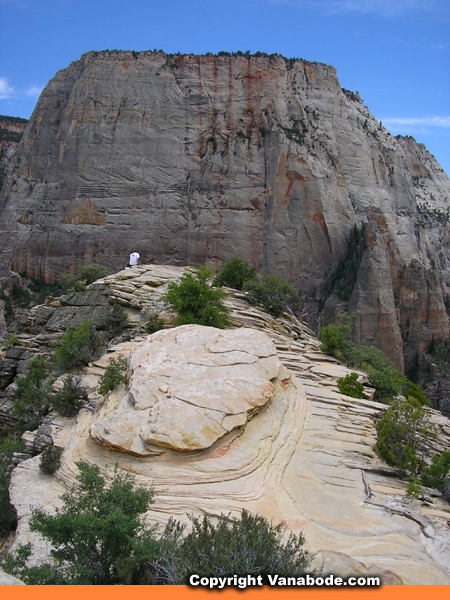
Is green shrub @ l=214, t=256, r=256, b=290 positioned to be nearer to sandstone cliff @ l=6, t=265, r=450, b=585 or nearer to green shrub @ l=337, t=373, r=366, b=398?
green shrub @ l=337, t=373, r=366, b=398

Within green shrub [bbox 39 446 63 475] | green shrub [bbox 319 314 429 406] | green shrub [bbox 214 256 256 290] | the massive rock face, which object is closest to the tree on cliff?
green shrub [bbox 39 446 63 475]

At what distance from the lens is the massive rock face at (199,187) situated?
4997 centimetres

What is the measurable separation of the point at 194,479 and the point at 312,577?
13.2ft

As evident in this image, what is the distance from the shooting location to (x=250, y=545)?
7.16 meters

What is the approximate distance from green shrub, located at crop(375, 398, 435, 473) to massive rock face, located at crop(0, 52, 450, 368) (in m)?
33.9

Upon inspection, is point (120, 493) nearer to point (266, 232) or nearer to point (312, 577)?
point (312, 577)

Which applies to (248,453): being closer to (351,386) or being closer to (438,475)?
(438,475)

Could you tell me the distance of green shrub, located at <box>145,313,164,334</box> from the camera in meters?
19.6

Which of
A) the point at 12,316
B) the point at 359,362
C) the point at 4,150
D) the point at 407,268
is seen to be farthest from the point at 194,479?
the point at 4,150

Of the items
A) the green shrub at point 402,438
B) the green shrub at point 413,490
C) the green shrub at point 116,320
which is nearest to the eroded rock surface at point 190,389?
the green shrub at point 402,438

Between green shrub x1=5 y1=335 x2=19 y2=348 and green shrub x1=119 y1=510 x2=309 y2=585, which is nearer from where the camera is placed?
green shrub x1=119 y1=510 x2=309 y2=585

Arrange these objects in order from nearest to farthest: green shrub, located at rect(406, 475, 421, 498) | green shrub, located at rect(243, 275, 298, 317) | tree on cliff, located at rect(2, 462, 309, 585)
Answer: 1. tree on cliff, located at rect(2, 462, 309, 585)
2. green shrub, located at rect(406, 475, 421, 498)
3. green shrub, located at rect(243, 275, 298, 317)

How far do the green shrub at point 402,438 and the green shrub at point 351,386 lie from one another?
290 cm
